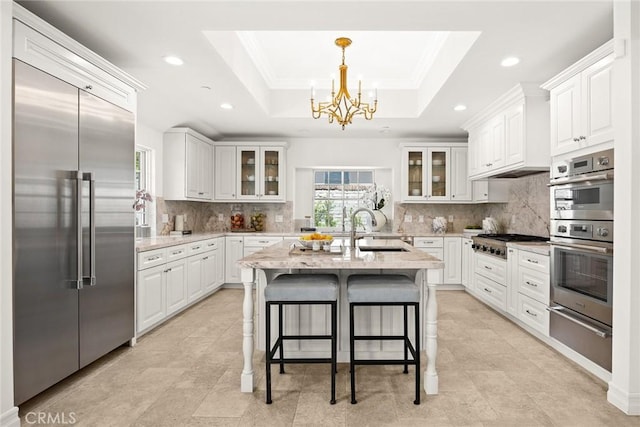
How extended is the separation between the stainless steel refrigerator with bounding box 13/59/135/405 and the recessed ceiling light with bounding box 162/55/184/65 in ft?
1.87

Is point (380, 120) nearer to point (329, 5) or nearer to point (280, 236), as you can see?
point (280, 236)

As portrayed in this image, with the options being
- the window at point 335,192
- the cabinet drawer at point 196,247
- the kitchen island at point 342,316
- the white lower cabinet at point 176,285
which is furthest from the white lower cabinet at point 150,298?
the window at point 335,192

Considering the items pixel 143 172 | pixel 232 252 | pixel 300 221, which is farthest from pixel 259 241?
pixel 143 172

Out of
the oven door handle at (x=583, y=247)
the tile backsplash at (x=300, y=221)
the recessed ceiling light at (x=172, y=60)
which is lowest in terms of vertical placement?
the oven door handle at (x=583, y=247)

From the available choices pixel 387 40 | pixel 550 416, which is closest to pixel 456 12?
pixel 387 40

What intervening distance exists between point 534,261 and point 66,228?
149 inches

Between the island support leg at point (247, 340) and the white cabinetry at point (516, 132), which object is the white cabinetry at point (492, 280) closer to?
the white cabinetry at point (516, 132)

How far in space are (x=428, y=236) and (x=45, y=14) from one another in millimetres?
4943

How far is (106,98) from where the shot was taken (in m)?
2.92

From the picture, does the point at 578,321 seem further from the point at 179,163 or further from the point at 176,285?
the point at 179,163

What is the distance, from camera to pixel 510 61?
10.6ft

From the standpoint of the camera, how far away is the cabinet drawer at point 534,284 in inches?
131

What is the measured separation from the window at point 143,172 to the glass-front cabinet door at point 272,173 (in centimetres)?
170

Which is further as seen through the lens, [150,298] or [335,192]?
[335,192]
